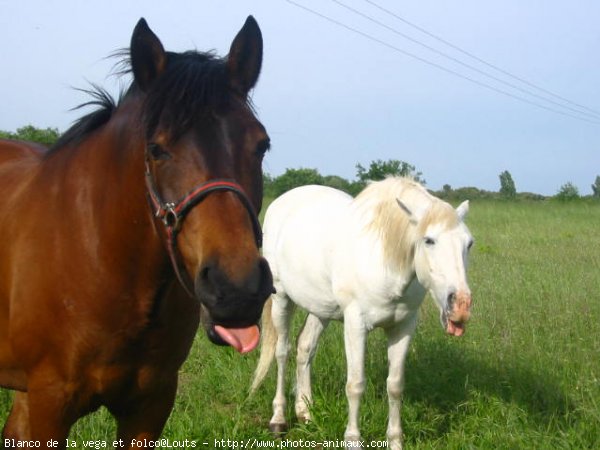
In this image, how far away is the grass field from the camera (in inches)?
160

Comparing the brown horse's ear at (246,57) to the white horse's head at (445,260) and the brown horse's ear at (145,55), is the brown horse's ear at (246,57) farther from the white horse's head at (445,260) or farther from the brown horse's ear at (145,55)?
the white horse's head at (445,260)

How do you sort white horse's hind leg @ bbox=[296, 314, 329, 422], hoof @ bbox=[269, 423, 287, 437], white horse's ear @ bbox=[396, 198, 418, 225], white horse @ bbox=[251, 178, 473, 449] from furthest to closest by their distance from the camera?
white horse's hind leg @ bbox=[296, 314, 329, 422] → hoof @ bbox=[269, 423, 287, 437] → white horse's ear @ bbox=[396, 198, 418, 225] → white horse @ bbox=[251, 178, 473, 449]

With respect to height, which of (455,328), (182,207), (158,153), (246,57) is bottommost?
(455,328)

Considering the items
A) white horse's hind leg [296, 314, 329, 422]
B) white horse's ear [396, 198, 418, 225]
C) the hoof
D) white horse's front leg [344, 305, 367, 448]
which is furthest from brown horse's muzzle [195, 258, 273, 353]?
white horse's hind leg [296, 314, 329, 422]

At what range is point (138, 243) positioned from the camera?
2162 mm

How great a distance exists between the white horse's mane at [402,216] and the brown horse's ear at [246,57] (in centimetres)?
213

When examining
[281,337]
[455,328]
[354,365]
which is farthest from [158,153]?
[281,337]

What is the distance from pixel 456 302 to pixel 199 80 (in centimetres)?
234

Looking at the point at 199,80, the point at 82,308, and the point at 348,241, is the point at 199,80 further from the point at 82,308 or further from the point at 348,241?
the point at 348,241

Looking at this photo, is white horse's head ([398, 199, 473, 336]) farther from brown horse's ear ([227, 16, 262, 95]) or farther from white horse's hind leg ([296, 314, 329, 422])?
brown horse's ear ([227, 16, 262, 95])

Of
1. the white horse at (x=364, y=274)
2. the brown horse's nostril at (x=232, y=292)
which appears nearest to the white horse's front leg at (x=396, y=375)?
the white horse at (x=364, y=274)

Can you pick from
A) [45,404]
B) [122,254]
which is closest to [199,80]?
[122,254]

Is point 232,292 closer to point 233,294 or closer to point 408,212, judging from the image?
point 233,294

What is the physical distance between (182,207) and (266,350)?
367 cm
